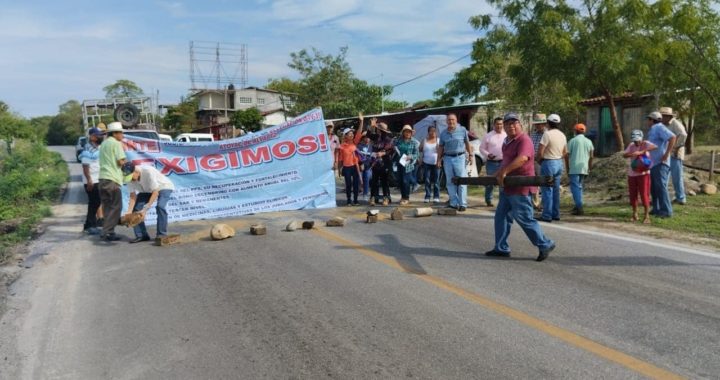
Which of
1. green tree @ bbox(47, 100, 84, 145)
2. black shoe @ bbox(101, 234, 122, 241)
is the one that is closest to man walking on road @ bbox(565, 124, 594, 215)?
black shoe @ bbox(101, 234, 122, 241)

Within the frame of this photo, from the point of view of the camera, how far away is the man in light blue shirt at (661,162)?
29.1 feet

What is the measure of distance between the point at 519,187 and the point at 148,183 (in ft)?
16.9

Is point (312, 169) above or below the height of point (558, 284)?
above

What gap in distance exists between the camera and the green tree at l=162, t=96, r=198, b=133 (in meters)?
70.8

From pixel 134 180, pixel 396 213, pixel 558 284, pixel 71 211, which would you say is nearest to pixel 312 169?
pixel 396 213

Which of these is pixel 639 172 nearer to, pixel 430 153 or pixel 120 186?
pixel 430 153

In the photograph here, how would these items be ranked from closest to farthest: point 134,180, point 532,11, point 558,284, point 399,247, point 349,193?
point 558,284 < point 399,247 < point 134,180 < point 349,193 < point 532,11

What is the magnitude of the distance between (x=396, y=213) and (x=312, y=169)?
2.40m

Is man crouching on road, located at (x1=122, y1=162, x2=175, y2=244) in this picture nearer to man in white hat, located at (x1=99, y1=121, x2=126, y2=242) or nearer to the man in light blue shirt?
man in white hat, located at (x1=99, y1=121, x2=126, y2=242)

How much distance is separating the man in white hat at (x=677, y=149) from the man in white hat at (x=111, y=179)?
8684mm

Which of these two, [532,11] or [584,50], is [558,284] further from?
[532,11]

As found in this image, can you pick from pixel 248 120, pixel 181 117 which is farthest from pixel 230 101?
pixel 248 120

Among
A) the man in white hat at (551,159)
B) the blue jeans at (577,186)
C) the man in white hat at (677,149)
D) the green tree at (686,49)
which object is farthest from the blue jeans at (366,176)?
the green tree at (686,49)

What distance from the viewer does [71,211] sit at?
12281 mm
